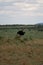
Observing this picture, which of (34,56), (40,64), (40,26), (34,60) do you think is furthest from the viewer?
(40,26)

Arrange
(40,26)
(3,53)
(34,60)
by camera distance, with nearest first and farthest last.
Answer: (34,60), (3,53), (40,26)

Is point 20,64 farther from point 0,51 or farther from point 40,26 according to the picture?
point 40,26

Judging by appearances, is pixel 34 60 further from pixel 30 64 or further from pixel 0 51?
pixel 0 51

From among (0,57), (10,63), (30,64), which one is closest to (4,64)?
(10,63)

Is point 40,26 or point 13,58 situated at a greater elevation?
point 13,58

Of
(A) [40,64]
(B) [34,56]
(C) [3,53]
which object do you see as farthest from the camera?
(C) [3,53]

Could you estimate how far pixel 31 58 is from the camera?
71.5 ft

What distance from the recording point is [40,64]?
1812cm

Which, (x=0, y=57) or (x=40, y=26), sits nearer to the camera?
(x=0, y=57)

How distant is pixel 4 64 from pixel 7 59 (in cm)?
216

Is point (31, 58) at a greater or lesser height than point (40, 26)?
greater

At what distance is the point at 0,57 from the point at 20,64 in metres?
4.02

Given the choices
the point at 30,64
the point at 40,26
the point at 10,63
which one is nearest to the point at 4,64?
the point at 10,63

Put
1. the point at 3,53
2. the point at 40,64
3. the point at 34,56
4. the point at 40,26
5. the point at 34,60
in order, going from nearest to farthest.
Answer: the point at 40,64 < the point at 34,60 < the point at 34,56 < the point at 3,53 < the point at 40,26
